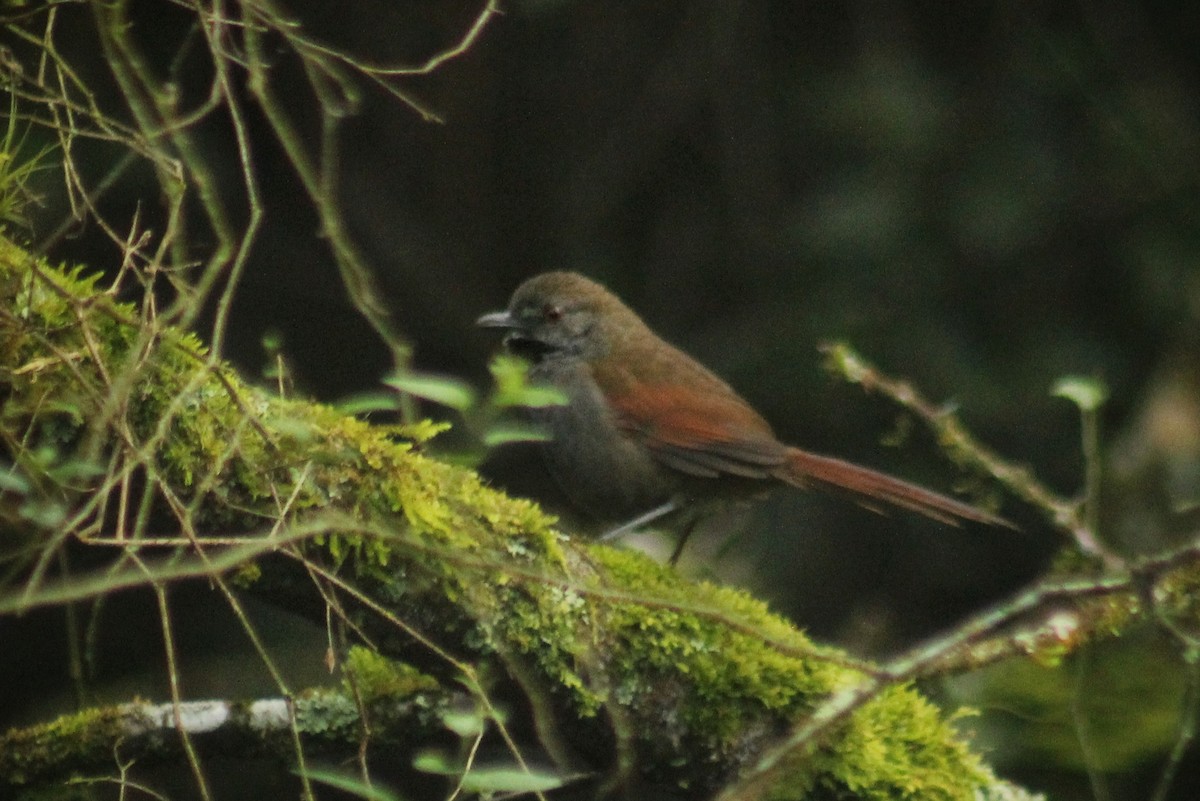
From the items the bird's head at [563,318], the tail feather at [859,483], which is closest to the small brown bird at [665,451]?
the tail feather at [859,483]

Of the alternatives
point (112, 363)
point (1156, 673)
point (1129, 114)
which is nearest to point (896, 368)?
point (1129, 114)

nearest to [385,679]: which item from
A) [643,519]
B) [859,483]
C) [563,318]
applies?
[643,519]

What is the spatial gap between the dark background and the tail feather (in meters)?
1.03

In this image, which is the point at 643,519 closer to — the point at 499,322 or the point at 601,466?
the point at 601,466

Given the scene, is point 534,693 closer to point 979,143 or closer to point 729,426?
point 729,426

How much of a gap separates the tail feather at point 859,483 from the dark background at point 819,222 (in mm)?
1030

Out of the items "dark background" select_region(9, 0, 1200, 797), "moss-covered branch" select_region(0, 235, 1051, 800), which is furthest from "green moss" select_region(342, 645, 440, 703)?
"dark background" select_region(9, 0, 1200, 797)

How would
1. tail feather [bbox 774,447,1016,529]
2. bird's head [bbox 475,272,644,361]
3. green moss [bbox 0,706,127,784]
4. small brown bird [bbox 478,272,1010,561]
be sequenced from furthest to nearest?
bird's head [bbox 475,272,644,361] < small brown bird [bbox 478,272,1010,561] < tail feather [bbox 774,447,1016,529] < green moss [bbox 0,706,127,784]

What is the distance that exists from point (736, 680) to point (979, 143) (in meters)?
3.69

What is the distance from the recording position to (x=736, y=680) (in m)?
2.89

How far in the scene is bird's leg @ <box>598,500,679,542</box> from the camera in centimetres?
449

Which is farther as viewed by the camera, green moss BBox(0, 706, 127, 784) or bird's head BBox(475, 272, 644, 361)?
bird's head BBox(475, 272, 644, 361)

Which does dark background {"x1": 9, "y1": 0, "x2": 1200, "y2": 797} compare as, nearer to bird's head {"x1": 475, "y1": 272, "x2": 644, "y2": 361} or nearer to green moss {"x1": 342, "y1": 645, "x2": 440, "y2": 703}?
bird's head {"x1": 475, "y1": 272, "x2": 644, "y2": 361}

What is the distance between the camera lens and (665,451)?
4.60 metres
